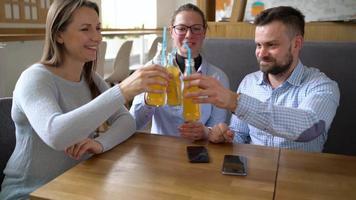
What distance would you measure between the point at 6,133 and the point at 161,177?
786 millimetres

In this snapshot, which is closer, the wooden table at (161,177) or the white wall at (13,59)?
the wooden table at (161,177)

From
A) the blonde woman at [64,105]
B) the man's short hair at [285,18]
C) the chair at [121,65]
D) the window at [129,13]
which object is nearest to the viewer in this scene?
the blonde woman at [64,105]

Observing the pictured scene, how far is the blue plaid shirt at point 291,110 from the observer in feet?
4.29

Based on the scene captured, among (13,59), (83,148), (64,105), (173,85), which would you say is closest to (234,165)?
(173,85)

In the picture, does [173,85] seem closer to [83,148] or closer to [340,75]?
[83,148]

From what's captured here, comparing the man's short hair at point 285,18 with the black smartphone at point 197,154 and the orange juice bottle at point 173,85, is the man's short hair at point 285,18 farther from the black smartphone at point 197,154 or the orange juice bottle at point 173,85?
the black smartphone at point 197,154

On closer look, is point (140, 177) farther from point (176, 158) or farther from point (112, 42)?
point (112, 42)

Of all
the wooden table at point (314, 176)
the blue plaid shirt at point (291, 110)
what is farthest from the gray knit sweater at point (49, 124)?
the wooden table at point (314, 176)

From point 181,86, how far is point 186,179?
0.39 meters

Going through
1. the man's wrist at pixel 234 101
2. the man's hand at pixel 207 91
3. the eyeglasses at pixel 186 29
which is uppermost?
the eyeglasses at pixel 186 29

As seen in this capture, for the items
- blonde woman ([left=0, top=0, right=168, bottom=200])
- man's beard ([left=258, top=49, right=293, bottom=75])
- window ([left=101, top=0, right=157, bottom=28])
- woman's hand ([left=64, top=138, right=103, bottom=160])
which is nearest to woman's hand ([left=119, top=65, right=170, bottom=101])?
blonde woman ([left=0, top=0, right=168, bottom=200])

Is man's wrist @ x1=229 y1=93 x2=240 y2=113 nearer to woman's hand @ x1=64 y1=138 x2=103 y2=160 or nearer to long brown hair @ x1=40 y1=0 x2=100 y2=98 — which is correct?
woman's hand @ x1=64 y1=138 x2=103 y2=160

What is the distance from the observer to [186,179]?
1.02 m

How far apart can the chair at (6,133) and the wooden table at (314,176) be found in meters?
1.08
